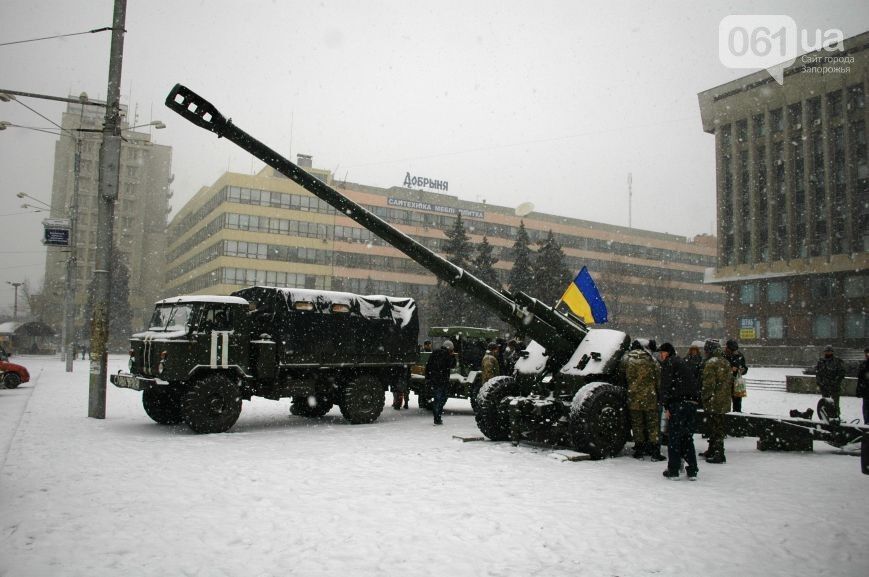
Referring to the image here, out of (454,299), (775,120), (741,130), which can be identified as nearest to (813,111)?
(775,120)

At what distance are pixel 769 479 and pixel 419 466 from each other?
14.9 ft

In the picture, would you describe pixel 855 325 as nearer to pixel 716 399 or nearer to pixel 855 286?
pixel 855 286

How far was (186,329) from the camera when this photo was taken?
36.8 feet

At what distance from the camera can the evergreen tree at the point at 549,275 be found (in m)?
49.1

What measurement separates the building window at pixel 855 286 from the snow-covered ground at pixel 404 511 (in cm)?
4198

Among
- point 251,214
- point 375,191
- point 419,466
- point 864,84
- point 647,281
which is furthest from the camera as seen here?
point 647,281

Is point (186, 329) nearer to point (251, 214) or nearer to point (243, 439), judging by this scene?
point (243, 439)

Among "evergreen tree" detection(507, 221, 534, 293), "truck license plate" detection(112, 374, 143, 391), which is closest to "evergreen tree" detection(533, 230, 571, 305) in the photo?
"evergreen tree" detection(507, 221, 534, 293)

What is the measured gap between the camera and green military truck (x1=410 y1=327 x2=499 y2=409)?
15.3m

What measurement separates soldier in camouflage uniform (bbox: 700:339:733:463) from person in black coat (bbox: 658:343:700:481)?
1234mm

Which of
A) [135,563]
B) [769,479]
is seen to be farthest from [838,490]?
[135,563]

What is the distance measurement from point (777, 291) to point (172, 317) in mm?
51021

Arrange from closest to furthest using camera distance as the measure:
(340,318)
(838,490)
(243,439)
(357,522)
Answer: (357,522)
(838,490)
(243,439)
(340,318)

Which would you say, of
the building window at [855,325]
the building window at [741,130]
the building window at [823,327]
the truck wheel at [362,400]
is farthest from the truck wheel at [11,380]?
the building window at [741,130]
